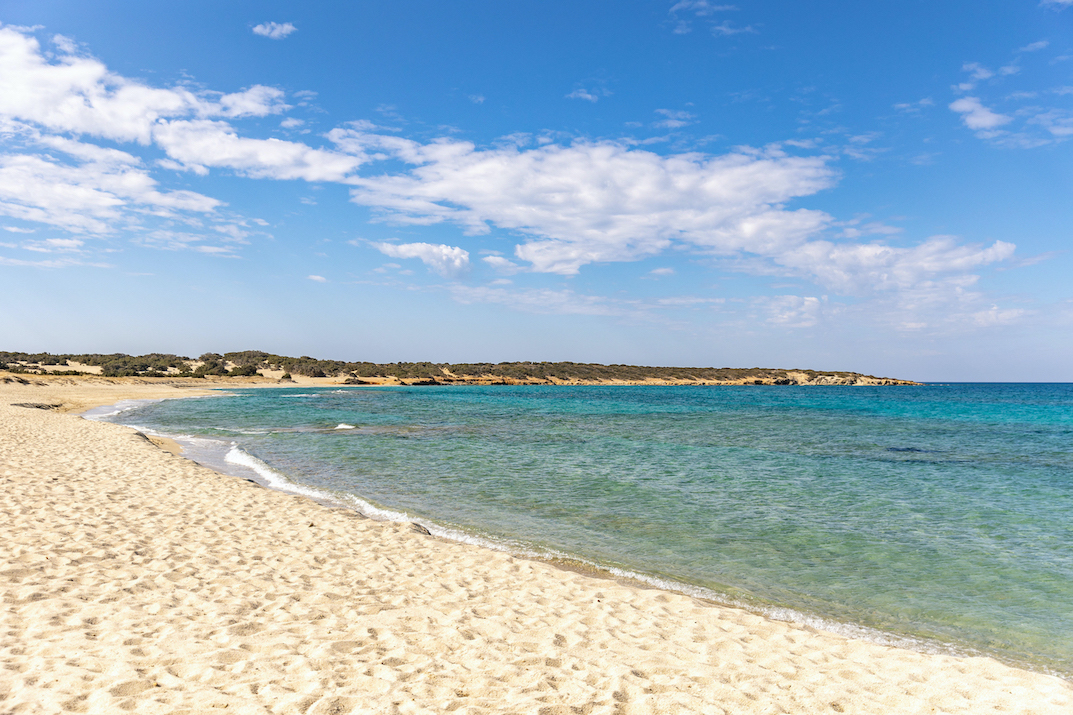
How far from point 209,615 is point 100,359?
108 metres

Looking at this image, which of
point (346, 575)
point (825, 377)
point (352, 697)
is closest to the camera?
point (352, 697)

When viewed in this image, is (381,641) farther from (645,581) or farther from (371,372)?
(371,372)

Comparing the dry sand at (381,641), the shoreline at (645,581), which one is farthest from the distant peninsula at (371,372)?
the dry sand at (381,641)

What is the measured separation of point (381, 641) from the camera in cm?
563

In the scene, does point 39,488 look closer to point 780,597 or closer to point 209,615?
point 209,615

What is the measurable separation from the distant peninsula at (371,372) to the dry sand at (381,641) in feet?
244

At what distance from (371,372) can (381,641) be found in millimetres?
114432

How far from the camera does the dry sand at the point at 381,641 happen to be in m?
4.56

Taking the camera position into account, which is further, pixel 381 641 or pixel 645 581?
pixel 645 581

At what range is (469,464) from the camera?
1881cm

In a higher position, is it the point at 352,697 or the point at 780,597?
the point at 352,697

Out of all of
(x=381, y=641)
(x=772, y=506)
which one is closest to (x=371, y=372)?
(x=772, y=506)

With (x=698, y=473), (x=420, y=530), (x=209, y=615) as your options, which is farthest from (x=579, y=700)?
(x=698, y=473)

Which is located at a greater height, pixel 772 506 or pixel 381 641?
pixel 381 641
